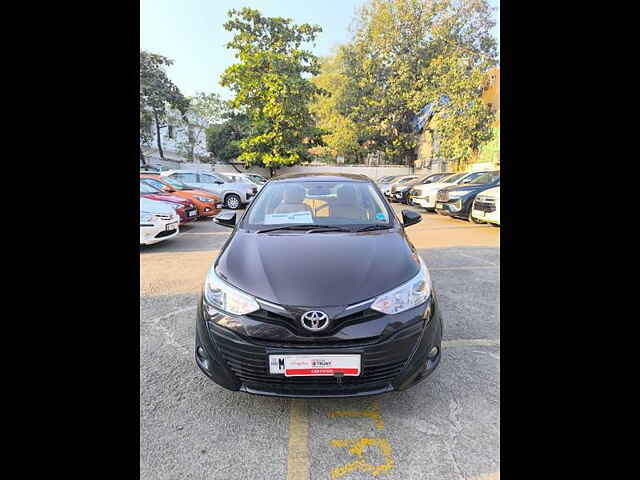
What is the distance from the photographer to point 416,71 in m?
24.4

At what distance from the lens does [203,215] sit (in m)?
10.2

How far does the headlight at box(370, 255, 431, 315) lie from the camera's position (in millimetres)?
1882

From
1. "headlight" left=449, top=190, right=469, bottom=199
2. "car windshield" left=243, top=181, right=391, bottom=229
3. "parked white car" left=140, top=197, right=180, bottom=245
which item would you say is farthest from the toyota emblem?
"headlight" left=449, top=190, right=469, bottom=199

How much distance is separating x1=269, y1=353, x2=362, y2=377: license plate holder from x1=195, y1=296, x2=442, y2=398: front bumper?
0.07ft

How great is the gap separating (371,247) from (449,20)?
27.1 metres

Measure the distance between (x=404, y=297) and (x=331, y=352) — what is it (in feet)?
1.69

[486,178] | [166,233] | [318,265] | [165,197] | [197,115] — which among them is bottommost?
[166,233]

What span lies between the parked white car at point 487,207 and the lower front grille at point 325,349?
25.2ft

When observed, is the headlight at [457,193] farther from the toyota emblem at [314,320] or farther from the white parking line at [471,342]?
the toyota emblem at [314,320]

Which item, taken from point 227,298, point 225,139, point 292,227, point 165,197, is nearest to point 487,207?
point 292,227

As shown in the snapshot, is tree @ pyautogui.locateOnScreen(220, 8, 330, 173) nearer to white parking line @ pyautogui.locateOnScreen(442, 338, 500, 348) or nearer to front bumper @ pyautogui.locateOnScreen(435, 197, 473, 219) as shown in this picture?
front bumper @ pyautogui.locateOnScreen(435, 197, 473, 219)

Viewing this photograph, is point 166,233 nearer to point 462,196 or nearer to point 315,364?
point 315,364
